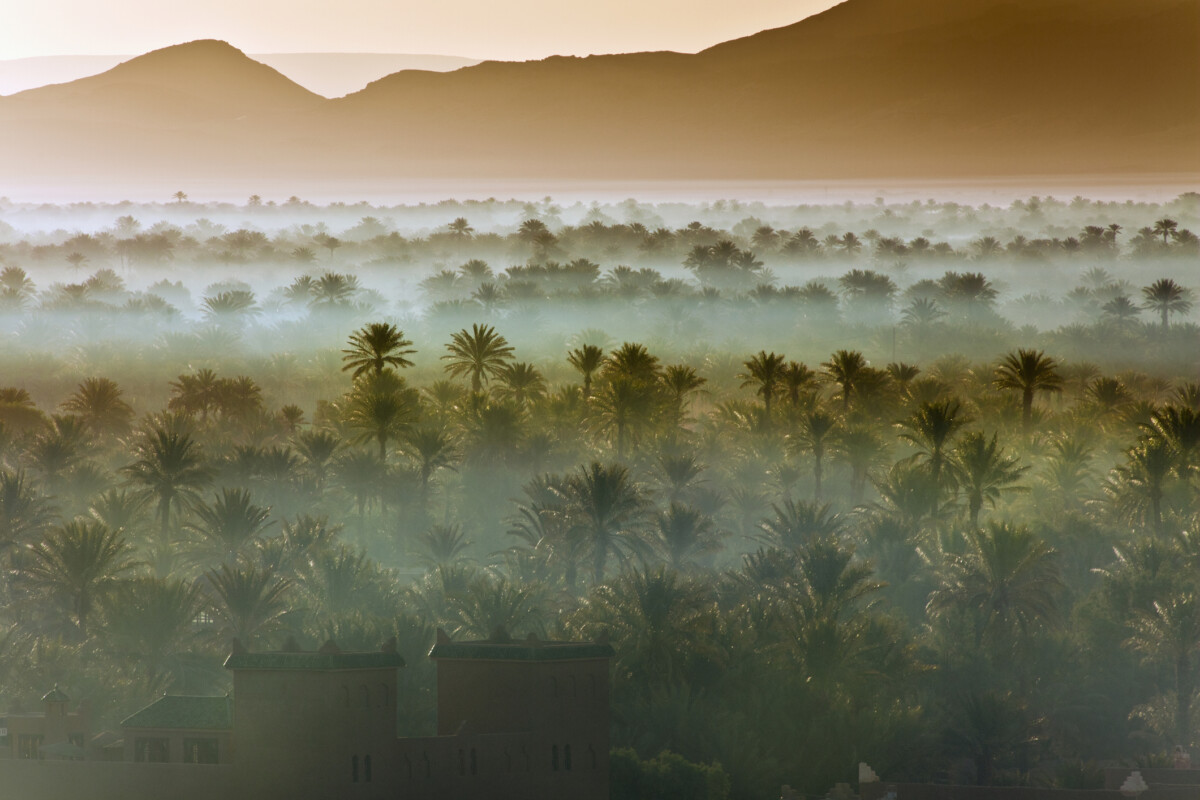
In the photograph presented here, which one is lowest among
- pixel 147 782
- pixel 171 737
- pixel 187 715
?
pixel 147 782

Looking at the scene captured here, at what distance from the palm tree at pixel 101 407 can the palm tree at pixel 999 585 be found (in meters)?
72.7

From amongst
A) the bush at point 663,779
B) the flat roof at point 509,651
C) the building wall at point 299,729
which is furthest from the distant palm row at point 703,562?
the building wall at point 299,729

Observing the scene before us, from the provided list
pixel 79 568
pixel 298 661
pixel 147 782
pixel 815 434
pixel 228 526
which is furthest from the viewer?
pixel 815 434

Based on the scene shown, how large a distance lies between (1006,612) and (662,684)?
24694mm

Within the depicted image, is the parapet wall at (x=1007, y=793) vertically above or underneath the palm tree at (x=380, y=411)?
underneath

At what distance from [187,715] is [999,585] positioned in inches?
2098

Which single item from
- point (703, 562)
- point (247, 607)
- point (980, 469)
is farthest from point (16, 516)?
point (980, 469)

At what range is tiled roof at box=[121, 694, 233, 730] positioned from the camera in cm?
6875

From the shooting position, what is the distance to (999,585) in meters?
107

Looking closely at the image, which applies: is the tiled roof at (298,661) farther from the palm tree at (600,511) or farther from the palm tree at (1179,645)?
the palm tree at (1179,645)

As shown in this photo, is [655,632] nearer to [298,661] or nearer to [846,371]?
[298,661]

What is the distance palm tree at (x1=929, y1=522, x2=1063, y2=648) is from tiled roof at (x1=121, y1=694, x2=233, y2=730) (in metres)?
51.2

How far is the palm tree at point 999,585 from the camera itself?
349 feet

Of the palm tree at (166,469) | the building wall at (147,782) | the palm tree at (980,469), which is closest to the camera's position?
the building wall at (147,782)
